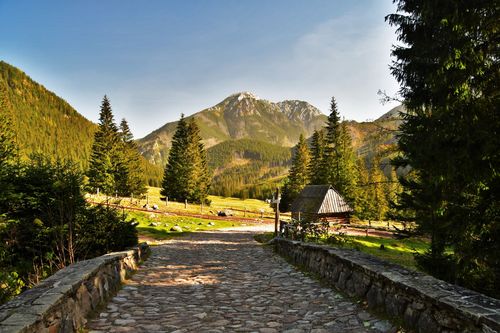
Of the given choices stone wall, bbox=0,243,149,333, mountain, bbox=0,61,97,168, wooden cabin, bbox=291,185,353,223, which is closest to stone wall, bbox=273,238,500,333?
stone wall, bbox=0,243,149,333

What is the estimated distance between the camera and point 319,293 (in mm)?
7242

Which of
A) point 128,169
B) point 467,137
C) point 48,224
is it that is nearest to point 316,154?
point 128,169

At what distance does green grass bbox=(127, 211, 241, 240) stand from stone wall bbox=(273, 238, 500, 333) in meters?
19.2

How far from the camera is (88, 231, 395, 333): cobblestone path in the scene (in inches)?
203

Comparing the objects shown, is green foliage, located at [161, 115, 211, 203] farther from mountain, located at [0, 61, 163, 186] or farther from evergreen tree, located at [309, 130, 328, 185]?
mountain, located at [0, 61, 163, 186]

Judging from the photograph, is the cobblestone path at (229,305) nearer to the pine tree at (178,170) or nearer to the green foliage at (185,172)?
the green foliage at (185,172)

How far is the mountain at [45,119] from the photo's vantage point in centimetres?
13455

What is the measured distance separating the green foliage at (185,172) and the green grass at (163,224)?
17.4 m

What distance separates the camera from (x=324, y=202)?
41.6m

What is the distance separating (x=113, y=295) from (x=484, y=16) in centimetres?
1039

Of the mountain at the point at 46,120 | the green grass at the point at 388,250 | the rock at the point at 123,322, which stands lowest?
the green grass at the point at 388,250

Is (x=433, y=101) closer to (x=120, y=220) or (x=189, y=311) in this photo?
(x=189, y=311)

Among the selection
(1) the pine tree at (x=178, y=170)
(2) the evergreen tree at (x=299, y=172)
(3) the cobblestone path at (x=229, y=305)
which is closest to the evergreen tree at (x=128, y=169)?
(1) the pine tree at (x=178, y=170)

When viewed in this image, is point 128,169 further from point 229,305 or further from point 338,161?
point 229,305
